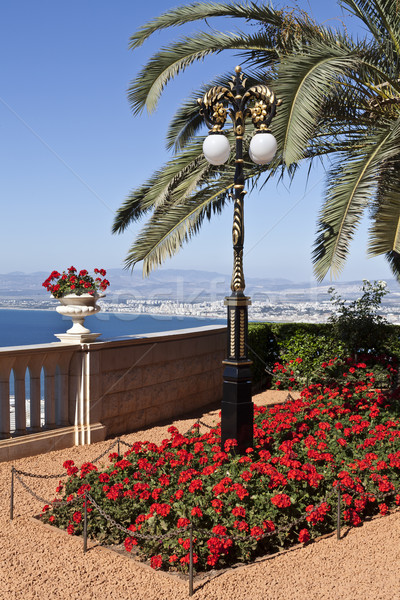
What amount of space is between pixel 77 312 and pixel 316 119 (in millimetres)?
4038

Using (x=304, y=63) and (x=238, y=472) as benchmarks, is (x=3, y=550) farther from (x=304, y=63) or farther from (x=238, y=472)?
(x=304, y=63)

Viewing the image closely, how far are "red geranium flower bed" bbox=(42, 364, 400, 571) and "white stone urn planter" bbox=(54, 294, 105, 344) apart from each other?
6.84 ft

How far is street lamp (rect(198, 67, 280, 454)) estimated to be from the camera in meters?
5.78

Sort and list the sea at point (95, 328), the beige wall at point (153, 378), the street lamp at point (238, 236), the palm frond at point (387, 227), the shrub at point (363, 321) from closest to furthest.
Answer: the street lamp at point (238, 236) → the palm frond at point (387, 227) → the beige wall at point (153, 378) → the shrub at point (363, 321) → the sea at point (95, 328)

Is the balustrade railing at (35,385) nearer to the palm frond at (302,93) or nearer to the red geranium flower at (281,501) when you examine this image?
the red geranium flower at (281,501)

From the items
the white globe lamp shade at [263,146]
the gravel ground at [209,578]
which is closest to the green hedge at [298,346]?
the white globe lamp shade at [263,146]

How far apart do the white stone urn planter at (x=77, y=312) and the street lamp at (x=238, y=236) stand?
2485 millimetres

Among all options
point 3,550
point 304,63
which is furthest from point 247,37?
point 3,550

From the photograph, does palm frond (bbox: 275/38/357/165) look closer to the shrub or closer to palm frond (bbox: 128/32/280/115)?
palm frond (bbox: 128/32/280/115)

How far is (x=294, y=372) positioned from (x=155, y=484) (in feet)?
23.0

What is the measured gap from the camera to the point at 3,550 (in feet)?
14.0

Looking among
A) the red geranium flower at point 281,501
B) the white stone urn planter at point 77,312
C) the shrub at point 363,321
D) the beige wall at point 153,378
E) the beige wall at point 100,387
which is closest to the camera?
the red geranium flower at point 281,501

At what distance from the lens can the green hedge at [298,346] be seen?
11070 millimetres

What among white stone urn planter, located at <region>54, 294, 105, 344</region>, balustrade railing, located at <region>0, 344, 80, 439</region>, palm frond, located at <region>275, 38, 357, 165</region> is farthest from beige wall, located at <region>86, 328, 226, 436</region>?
palm frond, located at <region>275, 38, 357, 165</region>
